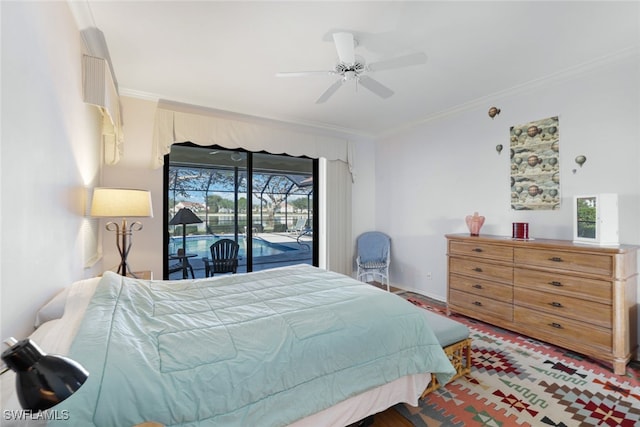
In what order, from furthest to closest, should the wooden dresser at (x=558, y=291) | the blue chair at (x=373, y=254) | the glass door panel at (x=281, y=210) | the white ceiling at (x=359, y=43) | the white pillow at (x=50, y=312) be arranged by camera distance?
the blue chair at (x=373, y=254)
the glass door panel at (x=281, y=210)
the wooden dresser at (x=558, y=291)
the white ceiling at (x=359, y=43)
the white pillow at (x=50, y=312)

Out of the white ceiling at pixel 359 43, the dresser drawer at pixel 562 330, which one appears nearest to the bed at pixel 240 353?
the dresser drawer at pixel 562 330

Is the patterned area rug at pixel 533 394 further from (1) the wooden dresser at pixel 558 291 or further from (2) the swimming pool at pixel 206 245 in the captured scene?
(2) the swimming pool at pixel 206 245

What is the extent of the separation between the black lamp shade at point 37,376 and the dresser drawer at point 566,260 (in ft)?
10.3

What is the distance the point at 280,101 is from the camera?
3457 millimetres

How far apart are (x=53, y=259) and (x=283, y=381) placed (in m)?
1.37

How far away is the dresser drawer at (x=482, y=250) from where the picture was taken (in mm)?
2832

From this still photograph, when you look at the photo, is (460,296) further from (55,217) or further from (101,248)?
(101,248)

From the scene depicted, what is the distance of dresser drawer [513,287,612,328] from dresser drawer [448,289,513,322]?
0.50ft

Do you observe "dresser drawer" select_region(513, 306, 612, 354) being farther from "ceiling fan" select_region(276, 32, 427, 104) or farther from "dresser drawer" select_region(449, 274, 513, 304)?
"ceiling fan" select_region(276, 32, 427, 104)

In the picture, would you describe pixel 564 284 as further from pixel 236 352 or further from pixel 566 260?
pixel 236 352

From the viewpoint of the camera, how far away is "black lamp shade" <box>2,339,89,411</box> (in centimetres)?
55

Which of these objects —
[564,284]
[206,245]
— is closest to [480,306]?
[564,284]

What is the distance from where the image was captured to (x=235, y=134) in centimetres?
371

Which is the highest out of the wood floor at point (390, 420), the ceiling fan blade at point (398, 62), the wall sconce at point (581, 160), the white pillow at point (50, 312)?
the ceiling fan blade at point (398, 62)
